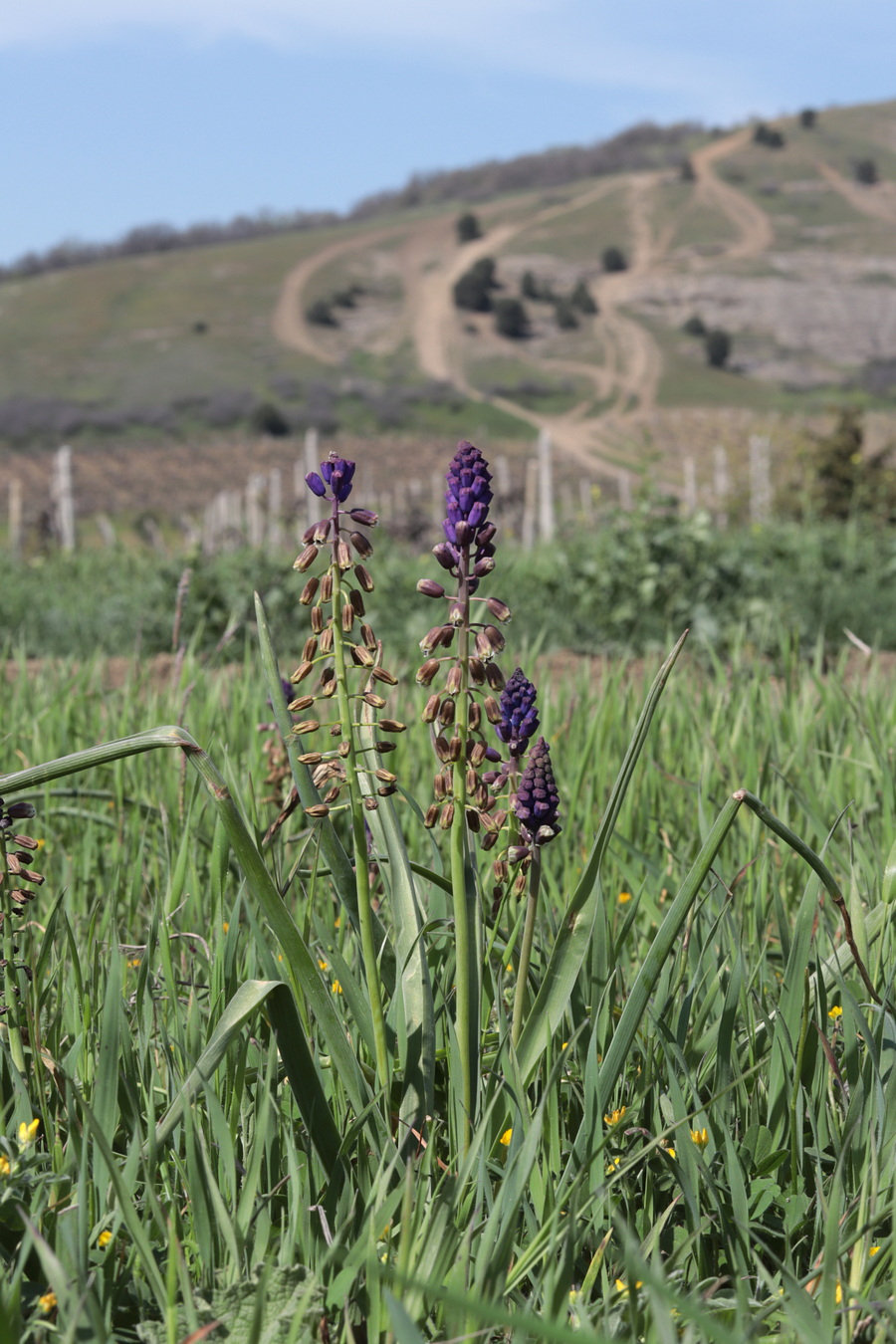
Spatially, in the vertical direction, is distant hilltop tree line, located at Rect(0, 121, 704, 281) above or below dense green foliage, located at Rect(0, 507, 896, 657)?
above

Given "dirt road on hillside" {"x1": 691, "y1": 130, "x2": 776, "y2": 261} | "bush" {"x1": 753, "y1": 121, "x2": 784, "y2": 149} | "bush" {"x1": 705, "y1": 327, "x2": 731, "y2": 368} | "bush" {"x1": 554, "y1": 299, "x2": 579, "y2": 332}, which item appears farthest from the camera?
"bush" {"x1": 753, "y1": 121, "x2": 784, "y2": 149}

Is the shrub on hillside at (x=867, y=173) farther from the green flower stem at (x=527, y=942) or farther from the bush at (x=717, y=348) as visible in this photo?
the green flower stem at (x=527, y=942)

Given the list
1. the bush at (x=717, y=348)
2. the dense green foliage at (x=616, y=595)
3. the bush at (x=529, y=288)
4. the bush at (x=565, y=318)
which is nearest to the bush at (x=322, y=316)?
the bush at (x=529, y=288)

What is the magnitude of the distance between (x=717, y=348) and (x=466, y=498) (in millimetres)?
73894

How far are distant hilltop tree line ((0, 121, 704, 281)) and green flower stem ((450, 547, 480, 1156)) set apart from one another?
365 ft

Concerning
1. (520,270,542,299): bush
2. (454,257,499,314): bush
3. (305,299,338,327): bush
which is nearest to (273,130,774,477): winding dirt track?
(305,299,338,327): bush

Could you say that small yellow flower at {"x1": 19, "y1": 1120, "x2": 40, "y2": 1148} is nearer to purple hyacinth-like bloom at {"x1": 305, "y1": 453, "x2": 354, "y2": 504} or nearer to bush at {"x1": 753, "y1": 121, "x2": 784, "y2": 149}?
purple hyacinth-like bloom at {"x1": 305, "y1": 453, "x2": 354, "y2": 504}

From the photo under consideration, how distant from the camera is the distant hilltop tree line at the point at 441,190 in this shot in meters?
106

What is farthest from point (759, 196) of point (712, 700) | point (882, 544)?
point (712, 700)

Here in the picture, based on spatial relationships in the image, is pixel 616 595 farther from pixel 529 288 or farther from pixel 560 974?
pixel 529 288

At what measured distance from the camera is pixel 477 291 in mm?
79375

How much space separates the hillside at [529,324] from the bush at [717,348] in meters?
1.04

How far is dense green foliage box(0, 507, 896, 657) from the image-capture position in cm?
714

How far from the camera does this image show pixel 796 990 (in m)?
1.39
